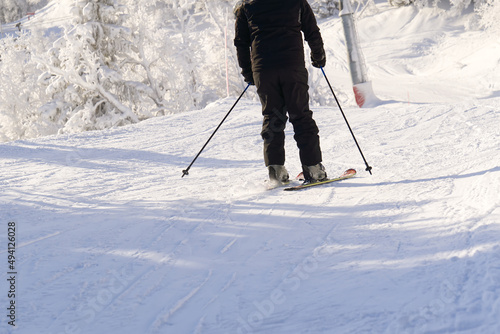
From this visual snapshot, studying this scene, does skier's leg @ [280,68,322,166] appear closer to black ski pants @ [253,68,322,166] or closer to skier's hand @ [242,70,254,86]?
black ski pants @ [253,68,322,166]

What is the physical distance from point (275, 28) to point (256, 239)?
1802mm

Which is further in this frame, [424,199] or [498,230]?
[424,199]

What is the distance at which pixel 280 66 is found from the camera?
3.52 meters

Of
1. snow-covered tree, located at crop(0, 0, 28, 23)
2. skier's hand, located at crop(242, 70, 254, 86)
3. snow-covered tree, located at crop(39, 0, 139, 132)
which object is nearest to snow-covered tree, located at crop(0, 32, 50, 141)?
snow-covered tree, located at crop(39, 0, 139, 132)

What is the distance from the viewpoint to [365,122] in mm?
6488

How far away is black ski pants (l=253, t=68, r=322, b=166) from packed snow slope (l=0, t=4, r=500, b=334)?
0.31 m

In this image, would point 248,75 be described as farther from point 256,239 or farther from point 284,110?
point 256,239

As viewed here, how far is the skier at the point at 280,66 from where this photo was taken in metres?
3.52

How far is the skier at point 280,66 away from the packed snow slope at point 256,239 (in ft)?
1.03

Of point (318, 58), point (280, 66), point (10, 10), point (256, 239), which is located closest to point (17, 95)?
point (318, 58)

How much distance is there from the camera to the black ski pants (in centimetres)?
355

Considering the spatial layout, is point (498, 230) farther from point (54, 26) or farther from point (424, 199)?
point (54, 26)

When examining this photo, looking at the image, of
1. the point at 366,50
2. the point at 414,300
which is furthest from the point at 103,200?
the point at 366,50

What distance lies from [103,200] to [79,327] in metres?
1.98
